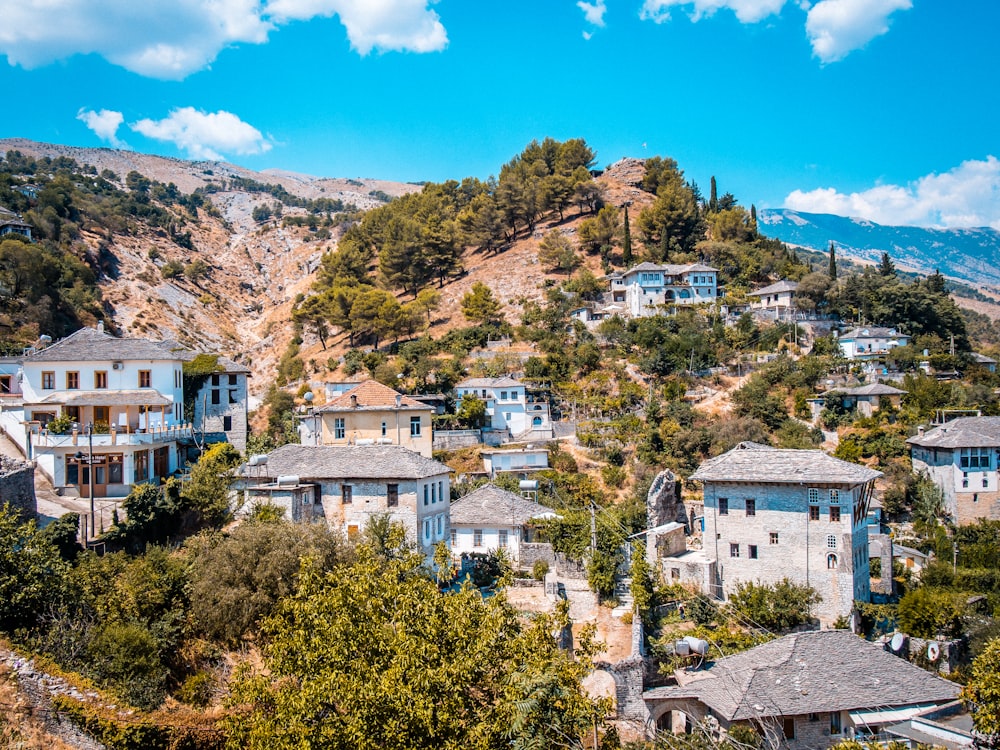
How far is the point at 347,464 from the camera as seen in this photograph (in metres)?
33.2

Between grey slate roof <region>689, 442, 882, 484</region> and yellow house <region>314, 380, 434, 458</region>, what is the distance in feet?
53.5

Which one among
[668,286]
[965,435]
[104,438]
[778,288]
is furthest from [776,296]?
[104,438]

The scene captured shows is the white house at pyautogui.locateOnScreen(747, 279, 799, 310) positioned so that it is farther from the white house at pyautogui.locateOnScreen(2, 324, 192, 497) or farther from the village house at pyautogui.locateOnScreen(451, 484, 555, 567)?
the white house at pyautogui.locateOnScreen(2, 324, 192, 497)

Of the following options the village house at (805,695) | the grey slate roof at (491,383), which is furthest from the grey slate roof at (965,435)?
the grey slate roof at (491,383)

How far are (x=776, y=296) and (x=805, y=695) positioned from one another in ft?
185

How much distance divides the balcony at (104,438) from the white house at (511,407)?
2863 centimetres

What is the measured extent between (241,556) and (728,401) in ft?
154

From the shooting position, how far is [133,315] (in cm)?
8219

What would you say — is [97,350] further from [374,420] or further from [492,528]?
[492,528]

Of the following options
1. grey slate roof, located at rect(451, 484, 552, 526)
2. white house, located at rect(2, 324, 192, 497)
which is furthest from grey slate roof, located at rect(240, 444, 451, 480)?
grey slate roof, located at rect(451, 484, 552, 526)

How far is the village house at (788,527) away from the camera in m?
35.3

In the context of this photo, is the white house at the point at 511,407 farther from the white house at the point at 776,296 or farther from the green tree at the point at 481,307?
the white house at the point at 776,296

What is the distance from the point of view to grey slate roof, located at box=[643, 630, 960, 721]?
2484 centimetres

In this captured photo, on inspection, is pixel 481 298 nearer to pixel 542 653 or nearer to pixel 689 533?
pixel 689 533
